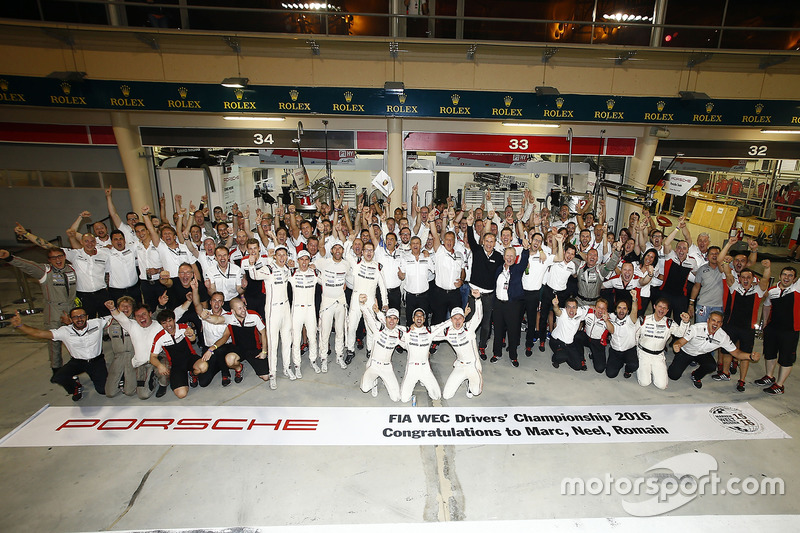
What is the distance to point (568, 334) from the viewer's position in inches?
240

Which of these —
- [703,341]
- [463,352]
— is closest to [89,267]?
[463,352]

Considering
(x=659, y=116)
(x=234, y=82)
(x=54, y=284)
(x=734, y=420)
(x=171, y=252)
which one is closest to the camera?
(x=734, y=420)

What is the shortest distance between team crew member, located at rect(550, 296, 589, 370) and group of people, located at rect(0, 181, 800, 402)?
0.07 ft

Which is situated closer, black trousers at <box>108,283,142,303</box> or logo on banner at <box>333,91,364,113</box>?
black trousers at <box>108,283,142,303</box>

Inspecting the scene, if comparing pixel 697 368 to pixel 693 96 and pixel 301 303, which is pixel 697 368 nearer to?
pixel 301 303

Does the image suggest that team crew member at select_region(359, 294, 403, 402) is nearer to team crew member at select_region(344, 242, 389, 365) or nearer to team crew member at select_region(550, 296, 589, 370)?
team crew member at select_region(344, 242, 389, 365)

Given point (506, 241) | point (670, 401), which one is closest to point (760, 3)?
point (506, 241)

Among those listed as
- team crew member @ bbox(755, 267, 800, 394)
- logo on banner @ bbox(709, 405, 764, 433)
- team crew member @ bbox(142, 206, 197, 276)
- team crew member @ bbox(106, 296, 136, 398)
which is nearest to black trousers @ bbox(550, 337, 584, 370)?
logo on banner @ bbox(709, 405, 764, 433)

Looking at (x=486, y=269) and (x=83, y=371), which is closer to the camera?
(x=83, y=371)

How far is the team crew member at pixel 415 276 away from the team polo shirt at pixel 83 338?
3.85m

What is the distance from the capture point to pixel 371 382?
5.32 m

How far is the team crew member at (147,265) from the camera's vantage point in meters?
6.34

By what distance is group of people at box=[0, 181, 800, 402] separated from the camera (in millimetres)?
5297

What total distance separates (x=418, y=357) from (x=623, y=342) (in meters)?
2.84
